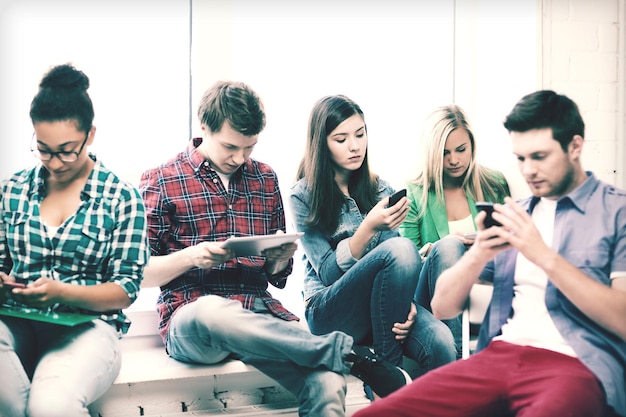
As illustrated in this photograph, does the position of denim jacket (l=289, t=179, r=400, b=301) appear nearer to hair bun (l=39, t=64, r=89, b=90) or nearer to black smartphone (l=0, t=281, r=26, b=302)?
hair bun (l=39, t=64, r=89, b=90)

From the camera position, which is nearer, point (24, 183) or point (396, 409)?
point (396, 409)

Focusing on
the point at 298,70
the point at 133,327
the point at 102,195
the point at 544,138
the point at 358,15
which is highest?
the point at 358,15

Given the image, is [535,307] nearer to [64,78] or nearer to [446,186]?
[446,186]

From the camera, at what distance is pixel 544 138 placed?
1901 millimetres

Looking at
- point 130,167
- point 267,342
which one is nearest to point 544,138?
point 267,342

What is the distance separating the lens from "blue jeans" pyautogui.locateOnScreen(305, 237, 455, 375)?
2406 millimetres

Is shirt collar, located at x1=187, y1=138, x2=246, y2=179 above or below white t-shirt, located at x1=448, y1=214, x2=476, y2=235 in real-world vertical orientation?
above

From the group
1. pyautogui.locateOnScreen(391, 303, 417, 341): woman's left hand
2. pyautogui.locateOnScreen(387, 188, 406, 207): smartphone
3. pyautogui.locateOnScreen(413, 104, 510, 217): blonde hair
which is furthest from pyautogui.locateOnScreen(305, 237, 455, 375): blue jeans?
pyautogui.locateOnScreen(413, 104, 510, 217): blonde hair

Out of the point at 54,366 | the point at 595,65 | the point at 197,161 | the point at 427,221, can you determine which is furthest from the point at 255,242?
the point at 595,65

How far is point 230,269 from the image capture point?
2.46 m

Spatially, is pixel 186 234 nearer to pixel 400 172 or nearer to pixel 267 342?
pixel 267 342

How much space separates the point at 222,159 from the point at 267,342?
64cm

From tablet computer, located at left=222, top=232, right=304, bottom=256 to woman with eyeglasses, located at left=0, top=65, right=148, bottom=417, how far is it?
0.89 feet

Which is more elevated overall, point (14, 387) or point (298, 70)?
point (298, 70)
